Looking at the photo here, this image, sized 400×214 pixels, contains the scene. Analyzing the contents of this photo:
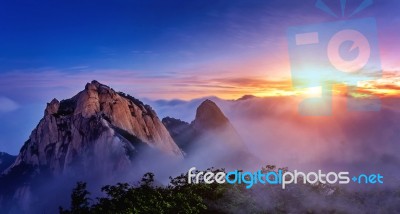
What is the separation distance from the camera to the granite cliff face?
86.1 metres

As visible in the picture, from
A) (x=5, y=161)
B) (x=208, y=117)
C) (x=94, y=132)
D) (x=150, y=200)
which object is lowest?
(x=5, y=161)

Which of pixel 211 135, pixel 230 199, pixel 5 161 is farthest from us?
pixel 5 161

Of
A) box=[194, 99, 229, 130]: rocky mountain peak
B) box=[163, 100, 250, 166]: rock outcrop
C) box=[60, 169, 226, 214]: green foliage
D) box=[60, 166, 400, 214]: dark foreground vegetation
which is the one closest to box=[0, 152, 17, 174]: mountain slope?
box=[163, 100, 250, 166]: rock outcrop

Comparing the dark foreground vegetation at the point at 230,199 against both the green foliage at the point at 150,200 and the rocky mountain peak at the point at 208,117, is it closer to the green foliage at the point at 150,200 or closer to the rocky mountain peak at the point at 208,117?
the green foliage at the point at 150,200

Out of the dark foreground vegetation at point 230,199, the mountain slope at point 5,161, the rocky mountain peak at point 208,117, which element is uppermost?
the dark foreground vegetation at point 230,199

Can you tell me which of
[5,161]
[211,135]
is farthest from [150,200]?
[5,161]

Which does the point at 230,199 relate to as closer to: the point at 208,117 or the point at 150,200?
the point at 150,200

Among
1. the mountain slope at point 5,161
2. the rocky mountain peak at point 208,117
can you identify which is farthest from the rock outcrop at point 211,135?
the mountain slope at point 5,161

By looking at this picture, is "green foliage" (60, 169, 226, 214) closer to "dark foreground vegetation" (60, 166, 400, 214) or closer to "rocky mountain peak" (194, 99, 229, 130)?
"dark foreground vegetation" (60, 166, 400, 214)

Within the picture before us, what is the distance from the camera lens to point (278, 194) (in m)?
31.6

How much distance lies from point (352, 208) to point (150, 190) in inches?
638

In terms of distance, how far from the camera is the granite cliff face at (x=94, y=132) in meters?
86.1

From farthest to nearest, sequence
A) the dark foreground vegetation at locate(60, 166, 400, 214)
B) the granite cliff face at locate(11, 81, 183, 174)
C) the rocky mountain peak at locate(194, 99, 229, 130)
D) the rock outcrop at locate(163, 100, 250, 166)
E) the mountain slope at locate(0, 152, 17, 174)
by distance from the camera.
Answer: the rocky mountain peak at locate(194, 99, 229, 130)
the mountain slope at locate(0, 152, 17, 174)
the rock outcrop at locate(163, 100, 250, 166)
the granite cliff face at locate(11, 81, 183, 174)
the dark foreground vegetation at locate(60, 166, 400, 214)

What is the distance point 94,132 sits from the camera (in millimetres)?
89125
